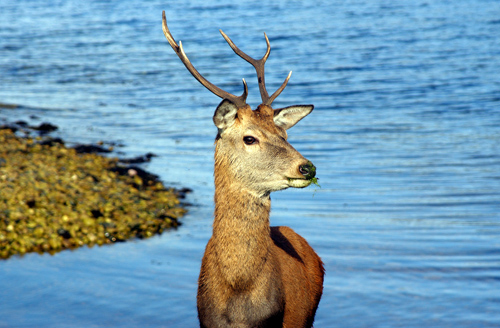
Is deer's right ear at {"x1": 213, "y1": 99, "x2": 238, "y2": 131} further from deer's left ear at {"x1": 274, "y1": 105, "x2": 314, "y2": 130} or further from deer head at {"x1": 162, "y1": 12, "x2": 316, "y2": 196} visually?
deer's left ear at {"x1": 274, "y1": 105, "x2": 314, "y2": 130}

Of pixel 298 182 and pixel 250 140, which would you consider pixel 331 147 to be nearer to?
pixel 250 140

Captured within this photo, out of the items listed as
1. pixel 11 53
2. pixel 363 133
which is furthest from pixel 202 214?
pixel 11 53

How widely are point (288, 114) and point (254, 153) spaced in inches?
27.6

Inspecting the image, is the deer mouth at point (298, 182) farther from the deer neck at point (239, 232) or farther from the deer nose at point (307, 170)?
the deer neck at point (239, 232)

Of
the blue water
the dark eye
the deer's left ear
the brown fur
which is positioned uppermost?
the deer's left ear

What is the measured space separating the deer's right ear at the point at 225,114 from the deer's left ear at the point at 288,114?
52 centimetres

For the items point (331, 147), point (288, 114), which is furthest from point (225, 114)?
point (331, 147)

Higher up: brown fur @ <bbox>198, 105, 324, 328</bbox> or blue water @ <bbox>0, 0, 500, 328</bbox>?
brown fur @ <bbox>198, 105, 324, 328</bbox>

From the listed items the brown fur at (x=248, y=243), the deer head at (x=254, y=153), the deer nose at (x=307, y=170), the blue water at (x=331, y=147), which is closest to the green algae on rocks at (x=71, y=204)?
the blue water at (x=331, y=147)

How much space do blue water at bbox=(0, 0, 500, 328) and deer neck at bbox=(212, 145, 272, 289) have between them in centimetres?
173

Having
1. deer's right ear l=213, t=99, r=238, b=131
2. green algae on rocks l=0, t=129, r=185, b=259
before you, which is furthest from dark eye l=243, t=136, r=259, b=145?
green algae on rocks l=0, t=129, r=185, b=259

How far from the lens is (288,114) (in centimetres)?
594

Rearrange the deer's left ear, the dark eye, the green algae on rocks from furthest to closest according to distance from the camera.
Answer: the green algae on rocks
the deer's left ear
the dark eye

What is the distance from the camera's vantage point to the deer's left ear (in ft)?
19.3
